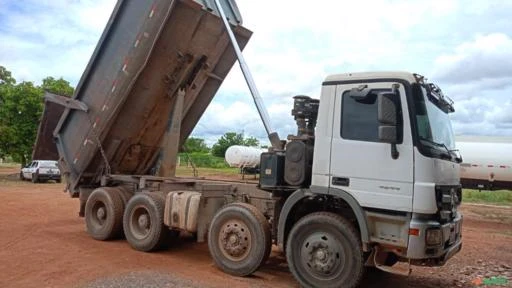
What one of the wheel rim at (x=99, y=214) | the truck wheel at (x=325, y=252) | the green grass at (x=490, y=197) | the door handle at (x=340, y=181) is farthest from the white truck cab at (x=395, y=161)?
the green grass at (x=490, y=197)

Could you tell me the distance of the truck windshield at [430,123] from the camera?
230 inches

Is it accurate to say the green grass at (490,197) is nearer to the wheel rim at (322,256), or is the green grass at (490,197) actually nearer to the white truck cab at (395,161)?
the white truck cab at (395,161)

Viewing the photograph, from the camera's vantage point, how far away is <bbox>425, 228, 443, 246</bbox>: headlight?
18.4ft

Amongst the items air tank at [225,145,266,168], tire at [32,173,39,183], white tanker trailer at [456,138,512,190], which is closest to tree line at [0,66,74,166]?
tire at [32,173,39,183]

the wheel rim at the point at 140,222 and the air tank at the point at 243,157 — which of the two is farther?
the air tank at the point at 243,157

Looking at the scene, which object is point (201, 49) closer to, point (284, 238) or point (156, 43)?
point (156, 43)

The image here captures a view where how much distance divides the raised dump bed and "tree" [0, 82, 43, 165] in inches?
868

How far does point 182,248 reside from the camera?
8.95 m

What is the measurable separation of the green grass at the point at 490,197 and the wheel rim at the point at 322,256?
19963 mm

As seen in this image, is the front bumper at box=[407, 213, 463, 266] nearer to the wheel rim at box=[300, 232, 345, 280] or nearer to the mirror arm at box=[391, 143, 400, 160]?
the mirror arm at box=[391, 143, 400, 160]

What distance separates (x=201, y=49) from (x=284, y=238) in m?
4.16

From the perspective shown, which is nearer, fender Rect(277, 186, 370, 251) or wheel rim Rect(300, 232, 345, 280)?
fender Rect(277, 186, 370, 251)

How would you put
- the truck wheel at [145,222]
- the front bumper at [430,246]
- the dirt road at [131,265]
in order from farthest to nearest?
the truck wheel at [145,222] → the dirt road at [131,265] → the front bumper at [430,246]

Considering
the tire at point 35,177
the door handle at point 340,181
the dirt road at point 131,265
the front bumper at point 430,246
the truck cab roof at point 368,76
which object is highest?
the truck cab roof at point 368,76
